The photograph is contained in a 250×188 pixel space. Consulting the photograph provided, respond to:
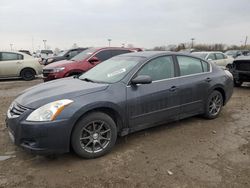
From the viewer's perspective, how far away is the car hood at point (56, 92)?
3617 millimetres

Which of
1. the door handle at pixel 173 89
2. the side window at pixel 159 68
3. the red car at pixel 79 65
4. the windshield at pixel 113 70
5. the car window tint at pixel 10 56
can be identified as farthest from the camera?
the car window tint at pixel 10 56

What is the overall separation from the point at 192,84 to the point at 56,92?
2.62m

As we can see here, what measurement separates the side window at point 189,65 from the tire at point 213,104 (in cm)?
63

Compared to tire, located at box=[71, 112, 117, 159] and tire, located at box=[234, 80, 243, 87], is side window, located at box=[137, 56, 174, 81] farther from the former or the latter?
tire, located at box=[234, 80, 243, 87]

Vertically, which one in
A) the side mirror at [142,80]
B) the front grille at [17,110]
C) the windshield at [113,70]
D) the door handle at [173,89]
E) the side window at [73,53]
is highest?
the side window at [73,53]

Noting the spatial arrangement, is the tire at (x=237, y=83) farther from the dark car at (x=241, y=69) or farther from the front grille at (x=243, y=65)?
the front grille at (x=243, y=65)

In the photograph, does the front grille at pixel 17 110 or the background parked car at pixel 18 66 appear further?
the background parked car at pixel 18 66

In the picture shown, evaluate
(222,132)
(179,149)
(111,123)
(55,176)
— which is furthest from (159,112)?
(55,176)

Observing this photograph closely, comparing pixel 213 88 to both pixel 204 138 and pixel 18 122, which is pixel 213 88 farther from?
pixel 18 122

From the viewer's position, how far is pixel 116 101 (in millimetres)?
3945

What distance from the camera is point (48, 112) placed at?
345 cm

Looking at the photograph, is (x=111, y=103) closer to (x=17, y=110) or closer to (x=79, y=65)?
(x=17, y=110)

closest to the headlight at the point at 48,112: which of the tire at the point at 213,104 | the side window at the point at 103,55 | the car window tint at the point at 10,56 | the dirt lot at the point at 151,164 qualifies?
the dirt lot at the point at 151,164

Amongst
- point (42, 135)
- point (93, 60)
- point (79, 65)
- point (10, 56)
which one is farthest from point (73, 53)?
point (42, 135)
